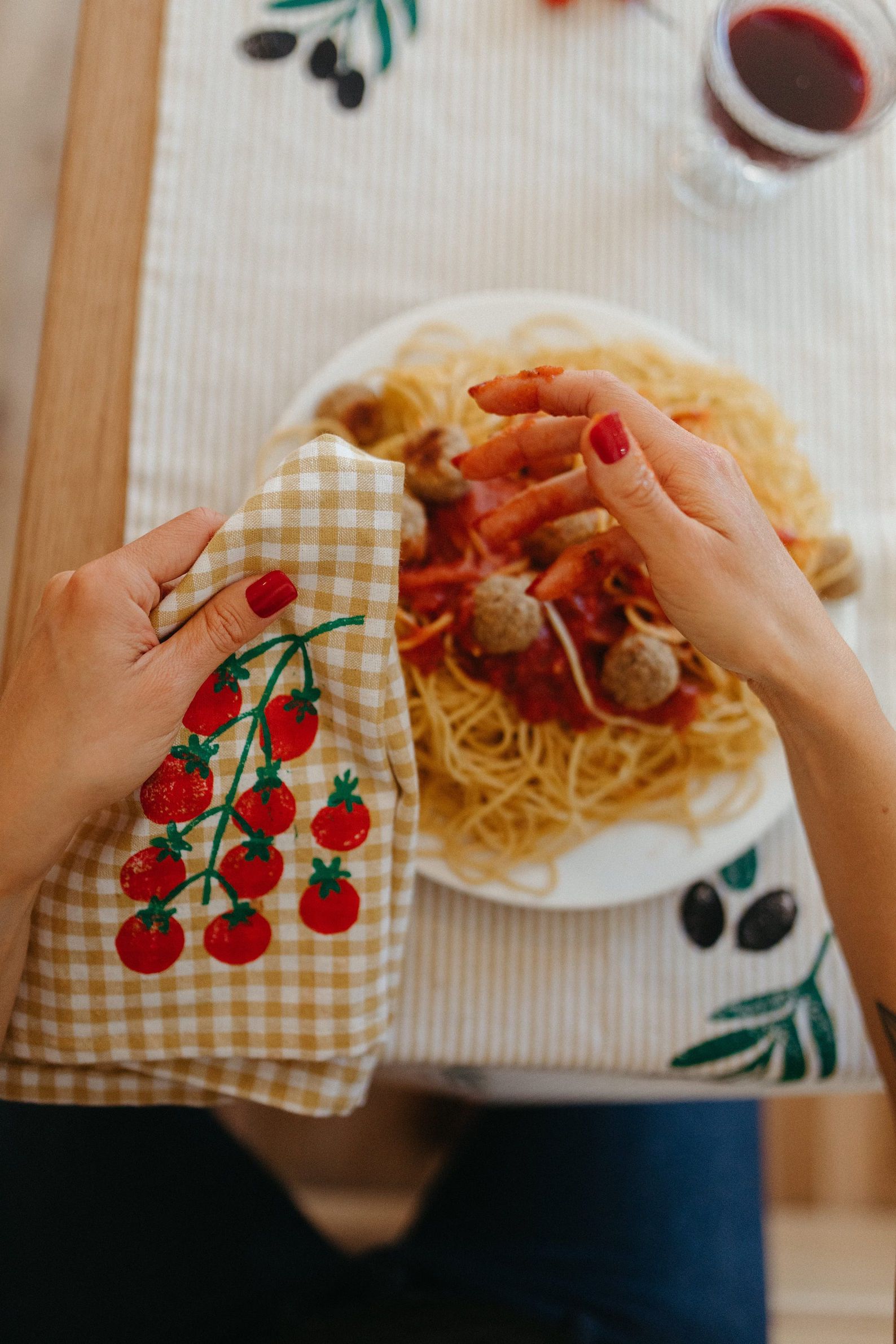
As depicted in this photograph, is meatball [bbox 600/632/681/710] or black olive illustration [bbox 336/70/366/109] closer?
meatball [bbox 600/632/681/710]

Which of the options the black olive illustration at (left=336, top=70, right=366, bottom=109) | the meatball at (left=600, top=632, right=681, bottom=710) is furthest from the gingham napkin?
the black olive illustration at (left=336, top=70, right=366, bottom=109)

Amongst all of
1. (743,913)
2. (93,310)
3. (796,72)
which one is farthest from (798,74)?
(743,913)

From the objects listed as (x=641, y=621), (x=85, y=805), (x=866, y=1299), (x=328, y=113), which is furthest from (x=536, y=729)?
(x=866, y=1299)

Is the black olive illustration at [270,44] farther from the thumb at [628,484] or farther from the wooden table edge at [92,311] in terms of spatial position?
the thumb at [628,484]

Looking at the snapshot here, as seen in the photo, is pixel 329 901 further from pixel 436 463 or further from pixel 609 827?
pixel 436 463

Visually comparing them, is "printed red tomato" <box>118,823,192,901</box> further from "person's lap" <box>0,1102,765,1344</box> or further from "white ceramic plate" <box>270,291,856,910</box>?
"person's lap" <box>0,1102,765,1344</box>
